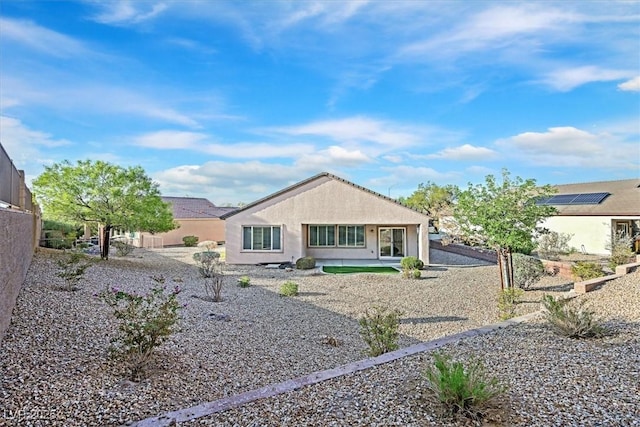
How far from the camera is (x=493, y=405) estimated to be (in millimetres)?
3812

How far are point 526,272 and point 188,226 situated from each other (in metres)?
31.2

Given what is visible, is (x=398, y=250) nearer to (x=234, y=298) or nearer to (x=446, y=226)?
(x=446, y=226)

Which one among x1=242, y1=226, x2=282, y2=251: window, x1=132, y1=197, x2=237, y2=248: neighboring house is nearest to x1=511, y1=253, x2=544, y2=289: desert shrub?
x1=242, y1=226, x2=282, y2=251: window

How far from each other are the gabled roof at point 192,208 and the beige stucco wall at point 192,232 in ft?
2.48

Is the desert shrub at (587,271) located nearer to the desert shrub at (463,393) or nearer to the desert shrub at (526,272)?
the desert shrub at (526,272)

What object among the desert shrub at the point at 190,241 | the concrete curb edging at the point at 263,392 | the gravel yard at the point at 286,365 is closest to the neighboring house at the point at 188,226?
the desert shrub at the point at 190,241

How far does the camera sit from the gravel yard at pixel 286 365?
3.86 m

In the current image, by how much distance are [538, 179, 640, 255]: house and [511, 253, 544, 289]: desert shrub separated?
1430cm

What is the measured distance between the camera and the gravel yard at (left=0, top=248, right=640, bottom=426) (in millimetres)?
3859

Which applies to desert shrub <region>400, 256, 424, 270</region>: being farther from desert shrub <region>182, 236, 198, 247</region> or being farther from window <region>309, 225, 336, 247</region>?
desert shrub <region>182, 236, 198, 247</region>

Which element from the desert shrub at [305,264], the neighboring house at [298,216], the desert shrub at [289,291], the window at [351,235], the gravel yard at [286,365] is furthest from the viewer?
the window at [351,235]


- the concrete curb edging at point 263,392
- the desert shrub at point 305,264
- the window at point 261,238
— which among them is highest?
the window at point 261,238

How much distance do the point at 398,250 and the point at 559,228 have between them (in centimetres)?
1317

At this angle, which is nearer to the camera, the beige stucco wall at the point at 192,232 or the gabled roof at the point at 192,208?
the beige stucco wall at the point at 192,232
